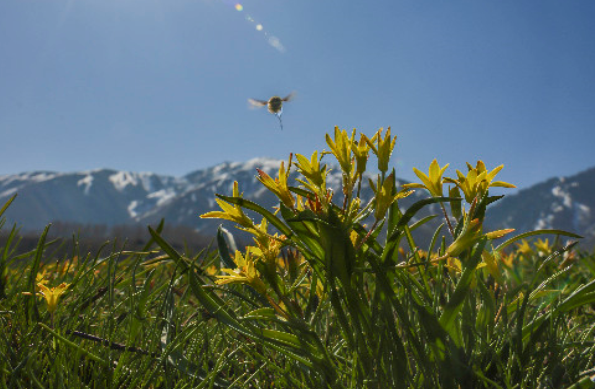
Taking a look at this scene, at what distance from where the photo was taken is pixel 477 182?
0.93 m

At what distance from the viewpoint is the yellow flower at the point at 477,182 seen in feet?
3.05

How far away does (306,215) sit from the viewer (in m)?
0.71

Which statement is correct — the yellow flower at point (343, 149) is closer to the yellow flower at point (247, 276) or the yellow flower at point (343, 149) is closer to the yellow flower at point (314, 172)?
the yellow flower at point (314, 172)

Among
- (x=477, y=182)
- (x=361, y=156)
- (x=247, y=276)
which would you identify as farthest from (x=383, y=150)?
(x=247, y=276)

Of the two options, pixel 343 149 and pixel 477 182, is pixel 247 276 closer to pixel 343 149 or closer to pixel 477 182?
pixel 343 149

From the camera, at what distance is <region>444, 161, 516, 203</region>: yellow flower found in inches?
36.6

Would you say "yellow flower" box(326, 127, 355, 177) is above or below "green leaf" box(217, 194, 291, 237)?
above

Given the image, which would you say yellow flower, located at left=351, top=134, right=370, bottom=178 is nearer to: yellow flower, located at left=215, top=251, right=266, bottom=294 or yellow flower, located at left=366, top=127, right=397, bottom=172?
yellow flower, located at left=366, top=127, right=397, bottom=172

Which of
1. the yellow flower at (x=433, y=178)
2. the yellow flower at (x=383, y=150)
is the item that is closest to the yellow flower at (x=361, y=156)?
the yellow flower at (x=383, y=150)

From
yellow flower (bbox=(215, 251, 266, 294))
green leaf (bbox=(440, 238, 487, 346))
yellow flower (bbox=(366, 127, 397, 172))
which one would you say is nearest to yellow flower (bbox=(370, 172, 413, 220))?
yellow flower (bbox=(366, 127, 397, 172))

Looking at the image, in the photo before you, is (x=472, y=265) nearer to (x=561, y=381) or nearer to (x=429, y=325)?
(x=429, y=325)

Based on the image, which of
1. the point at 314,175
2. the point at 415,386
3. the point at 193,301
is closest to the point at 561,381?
the point at 415,386

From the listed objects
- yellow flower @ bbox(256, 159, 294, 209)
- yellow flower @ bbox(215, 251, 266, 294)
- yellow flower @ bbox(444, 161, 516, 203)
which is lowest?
yellow flower @ bbox(215, 251, 266, 294)

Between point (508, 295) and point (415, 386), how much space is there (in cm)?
36
